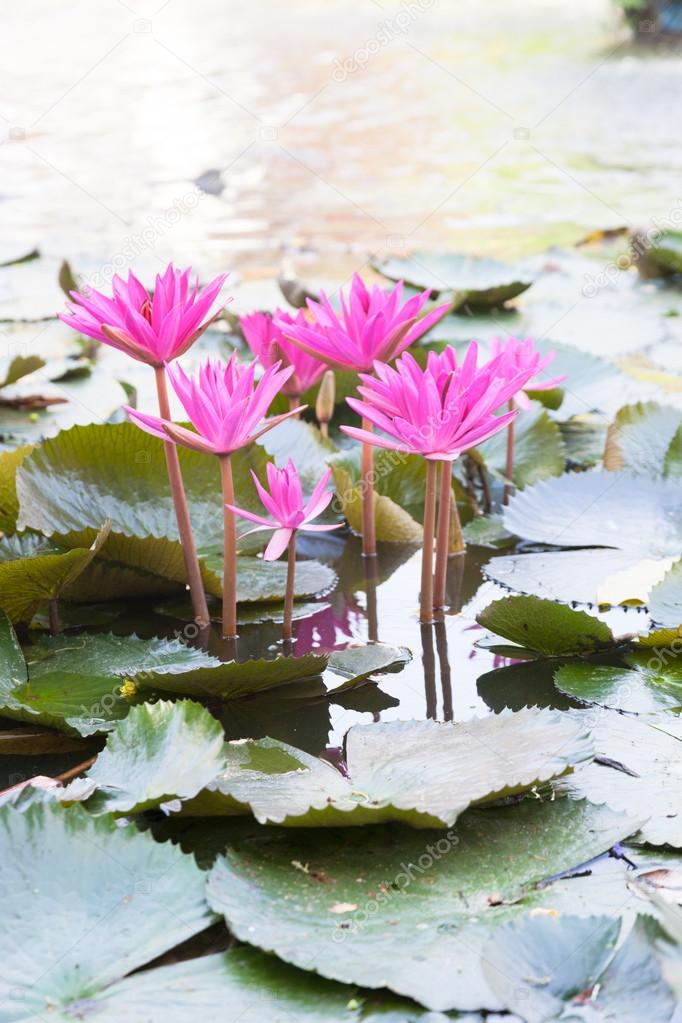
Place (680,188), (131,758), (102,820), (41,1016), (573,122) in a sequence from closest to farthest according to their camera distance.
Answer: (41,1016), (102,820), (131,758), (680,188), (573,122)

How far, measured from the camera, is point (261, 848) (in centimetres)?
104

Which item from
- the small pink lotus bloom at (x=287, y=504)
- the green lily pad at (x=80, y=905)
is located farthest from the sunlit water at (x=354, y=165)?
the green lily pad at (x=80, y=905)

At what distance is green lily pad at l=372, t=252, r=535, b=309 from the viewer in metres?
2.89

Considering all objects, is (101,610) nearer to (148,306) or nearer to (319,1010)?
(148,306)

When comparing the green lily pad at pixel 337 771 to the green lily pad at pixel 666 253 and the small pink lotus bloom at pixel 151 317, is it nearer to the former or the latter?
the small pink lotus bloom at pixel 151 317

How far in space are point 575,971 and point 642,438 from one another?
4.15ft

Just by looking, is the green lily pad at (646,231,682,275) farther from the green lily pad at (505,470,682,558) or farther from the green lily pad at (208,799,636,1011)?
the green lily pad at (208,799,636,1011)

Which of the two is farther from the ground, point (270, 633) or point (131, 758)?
point (131, 758)

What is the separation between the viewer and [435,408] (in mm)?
1321

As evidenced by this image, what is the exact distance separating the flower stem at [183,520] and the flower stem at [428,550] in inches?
12.2

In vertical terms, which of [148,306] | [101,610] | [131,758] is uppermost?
[148,306]

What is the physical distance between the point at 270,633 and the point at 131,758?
0.46 metres

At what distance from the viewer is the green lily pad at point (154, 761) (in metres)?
1.04

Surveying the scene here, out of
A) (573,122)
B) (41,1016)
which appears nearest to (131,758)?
(41,1016)
